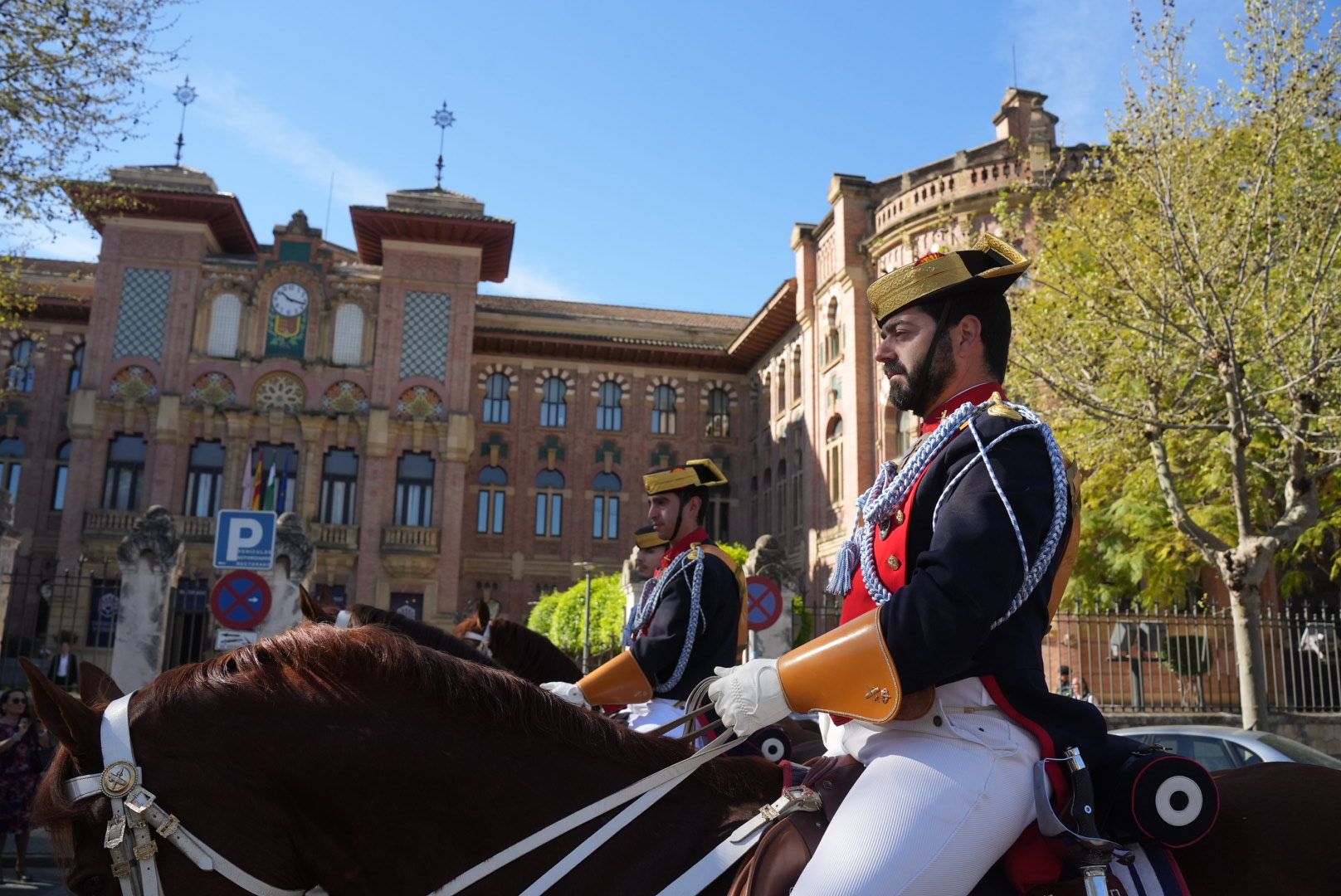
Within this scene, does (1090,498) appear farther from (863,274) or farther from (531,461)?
(531,461)

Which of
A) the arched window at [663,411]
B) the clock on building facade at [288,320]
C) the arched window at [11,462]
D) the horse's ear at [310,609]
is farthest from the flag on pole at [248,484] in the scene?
the horse's ear at [310,609]

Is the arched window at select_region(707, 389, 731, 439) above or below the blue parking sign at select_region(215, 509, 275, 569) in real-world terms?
above

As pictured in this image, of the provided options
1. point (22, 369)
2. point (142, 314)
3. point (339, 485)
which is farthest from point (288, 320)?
point (22, 369)

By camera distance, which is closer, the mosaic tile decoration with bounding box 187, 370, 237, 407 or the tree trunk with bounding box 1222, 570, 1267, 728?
the tree trunk with bounding box 1222, 570, 1267, 728

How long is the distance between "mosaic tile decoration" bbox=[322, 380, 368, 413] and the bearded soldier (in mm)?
36982

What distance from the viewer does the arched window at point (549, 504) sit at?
42531 millimetres

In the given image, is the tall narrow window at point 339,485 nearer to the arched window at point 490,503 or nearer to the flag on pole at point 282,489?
the flag on pole at point 282,489

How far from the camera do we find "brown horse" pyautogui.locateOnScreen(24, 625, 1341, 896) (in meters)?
2.12

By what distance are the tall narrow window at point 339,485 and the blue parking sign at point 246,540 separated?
26.3 meters

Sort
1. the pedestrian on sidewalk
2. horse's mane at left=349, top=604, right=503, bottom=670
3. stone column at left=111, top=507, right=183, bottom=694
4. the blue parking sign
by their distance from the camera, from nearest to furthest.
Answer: horse's mane at left=349, top=604, right=503, bottom=670 < the pedestrian on sidewalk < the blue parking sign < stone column at left=111, top=507, right=183, bottom=694

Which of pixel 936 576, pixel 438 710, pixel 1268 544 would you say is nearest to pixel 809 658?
pixel 936 576

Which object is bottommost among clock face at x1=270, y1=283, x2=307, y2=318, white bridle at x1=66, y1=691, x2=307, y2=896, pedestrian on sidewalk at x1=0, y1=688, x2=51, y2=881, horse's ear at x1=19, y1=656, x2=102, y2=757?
pedestrian on sidewalk at x1=0, y1=688, x2=51, y2=881

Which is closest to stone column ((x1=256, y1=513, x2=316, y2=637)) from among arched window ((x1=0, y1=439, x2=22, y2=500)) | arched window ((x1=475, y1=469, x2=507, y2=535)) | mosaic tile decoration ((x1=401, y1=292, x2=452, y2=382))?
mosaic tile decoration ((x1=401, y1=292, x2=452, y2=382))

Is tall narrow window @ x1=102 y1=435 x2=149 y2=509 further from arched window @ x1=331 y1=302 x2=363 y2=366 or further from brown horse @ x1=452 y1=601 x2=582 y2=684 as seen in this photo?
brown horse @ x1=452 y1=601 x2=582 y2=684
